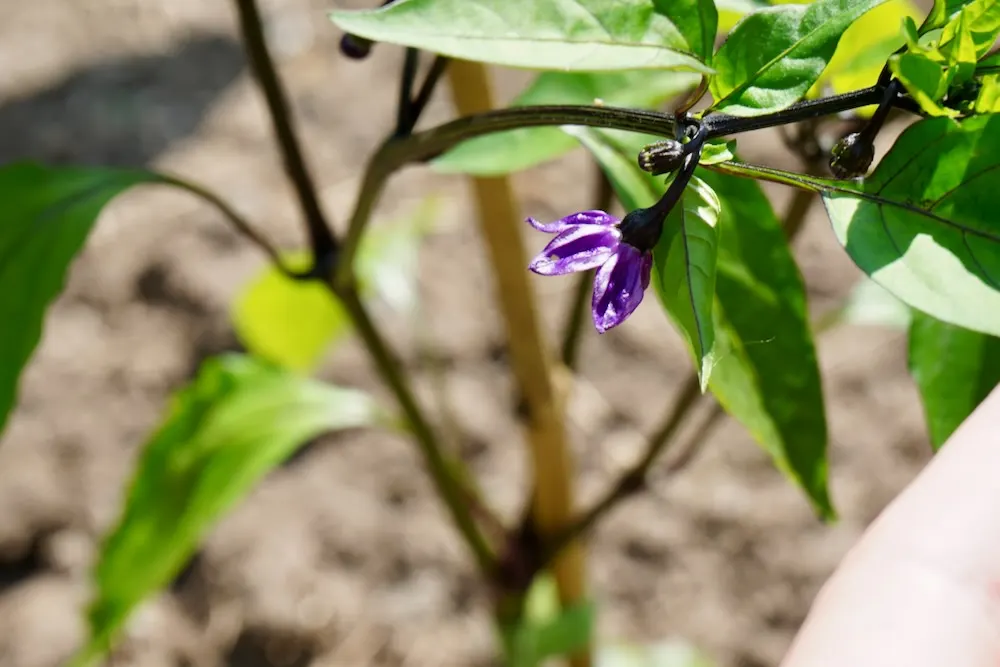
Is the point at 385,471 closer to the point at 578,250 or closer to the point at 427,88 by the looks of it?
the point at 427,88

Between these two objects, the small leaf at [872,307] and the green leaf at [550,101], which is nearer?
the green leaf at [550,101]

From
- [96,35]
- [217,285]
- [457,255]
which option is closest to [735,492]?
[457,255]

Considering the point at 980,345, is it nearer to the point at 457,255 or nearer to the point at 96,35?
the point at 457,255

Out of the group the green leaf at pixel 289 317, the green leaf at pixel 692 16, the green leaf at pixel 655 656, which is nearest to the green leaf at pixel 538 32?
the green leaf at pixel 692 16

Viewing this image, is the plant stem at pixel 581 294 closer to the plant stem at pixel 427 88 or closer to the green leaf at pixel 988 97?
the plant stem at pixel 427 88

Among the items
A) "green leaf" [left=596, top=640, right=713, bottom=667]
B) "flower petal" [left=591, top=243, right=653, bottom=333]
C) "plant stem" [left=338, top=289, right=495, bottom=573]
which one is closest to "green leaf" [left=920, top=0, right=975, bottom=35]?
"flower petal" [left=591, top=243, right=653, bottom=333]

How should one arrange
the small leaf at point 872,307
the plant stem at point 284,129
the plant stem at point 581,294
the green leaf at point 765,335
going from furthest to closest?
the small leaf at point 872,307 < the plant stem at point 581,294 < the plant stem at point 284,129 < the green leaf at point 765,335
